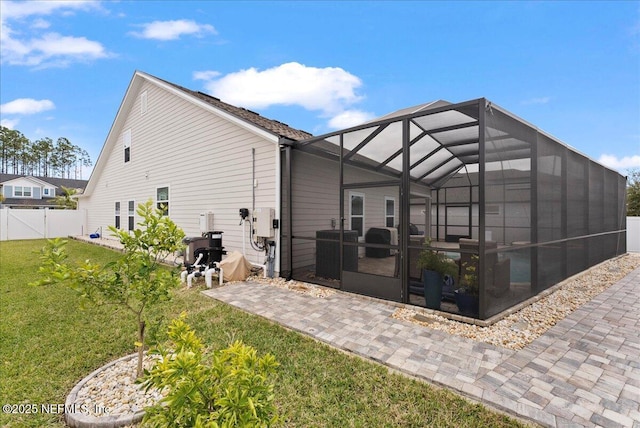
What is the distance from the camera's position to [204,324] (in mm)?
3863

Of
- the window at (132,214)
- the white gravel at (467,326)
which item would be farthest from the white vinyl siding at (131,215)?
the white gravel at (467,326)

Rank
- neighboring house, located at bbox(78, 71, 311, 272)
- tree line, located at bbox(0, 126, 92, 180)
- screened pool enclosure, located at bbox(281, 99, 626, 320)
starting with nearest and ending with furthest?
1. screened pool enclosure, located at bbox(281, 99, 626, 320)
2. neighboring house, located at bbox(78, 71, 311, 272)
3. tree line, located at bbox(0, 126, 92, 180)

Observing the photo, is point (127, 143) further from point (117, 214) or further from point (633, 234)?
→ point (633, 234)

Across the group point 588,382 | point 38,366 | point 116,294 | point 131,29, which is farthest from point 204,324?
point 131,29

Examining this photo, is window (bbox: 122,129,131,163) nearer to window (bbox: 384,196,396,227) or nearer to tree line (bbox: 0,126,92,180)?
window (bbox: 384,196,396,227)

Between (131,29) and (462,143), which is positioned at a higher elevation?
(131,29)

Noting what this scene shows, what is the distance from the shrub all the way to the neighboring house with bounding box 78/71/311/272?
5190 millimetres

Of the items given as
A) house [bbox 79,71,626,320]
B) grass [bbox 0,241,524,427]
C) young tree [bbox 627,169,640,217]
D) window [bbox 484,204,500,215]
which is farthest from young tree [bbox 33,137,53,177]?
young tree [bbox 627,169,640,217]

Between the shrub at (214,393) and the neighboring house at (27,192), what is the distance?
121 ft

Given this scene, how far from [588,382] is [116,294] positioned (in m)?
4.16

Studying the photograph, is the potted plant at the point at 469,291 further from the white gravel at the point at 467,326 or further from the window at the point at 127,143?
the window at the point at 127,143

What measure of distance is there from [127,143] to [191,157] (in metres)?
5.58

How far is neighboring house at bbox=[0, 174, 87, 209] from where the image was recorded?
89.1 ft

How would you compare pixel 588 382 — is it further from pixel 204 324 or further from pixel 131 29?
pixel 131 29
